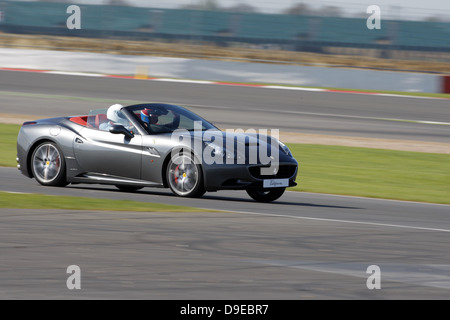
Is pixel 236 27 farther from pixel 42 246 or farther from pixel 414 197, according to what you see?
pixel 42 246

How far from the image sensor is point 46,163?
39.5ft

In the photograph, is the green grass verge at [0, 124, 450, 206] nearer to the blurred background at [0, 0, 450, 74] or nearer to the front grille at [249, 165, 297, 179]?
the front grille at [249, 165, 297, 179]

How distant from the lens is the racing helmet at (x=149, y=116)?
→ 1159 centimetres

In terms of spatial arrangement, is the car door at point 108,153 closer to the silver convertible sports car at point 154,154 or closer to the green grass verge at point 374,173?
the silver convertible sports car at point 154,154

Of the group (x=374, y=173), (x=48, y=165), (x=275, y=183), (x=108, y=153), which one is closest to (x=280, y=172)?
(x=275, y=183)

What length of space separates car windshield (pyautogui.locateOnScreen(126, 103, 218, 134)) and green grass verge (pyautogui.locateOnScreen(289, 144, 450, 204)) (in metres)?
2.33

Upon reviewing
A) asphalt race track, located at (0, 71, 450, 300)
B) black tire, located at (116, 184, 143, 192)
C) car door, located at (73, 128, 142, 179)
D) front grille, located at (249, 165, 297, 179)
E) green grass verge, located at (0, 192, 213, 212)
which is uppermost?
car door, located at (73, 128, 142, 179)

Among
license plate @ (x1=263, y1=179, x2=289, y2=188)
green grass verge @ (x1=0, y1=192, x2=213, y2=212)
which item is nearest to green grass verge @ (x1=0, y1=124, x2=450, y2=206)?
license plate @ (x1=263, y1=179, x2=289, y2=188)

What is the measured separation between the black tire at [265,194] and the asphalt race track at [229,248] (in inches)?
5.1

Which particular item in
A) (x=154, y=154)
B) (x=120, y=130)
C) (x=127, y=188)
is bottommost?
(x=127, y=188)

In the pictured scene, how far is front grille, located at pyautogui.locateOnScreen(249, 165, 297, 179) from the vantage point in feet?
35.6

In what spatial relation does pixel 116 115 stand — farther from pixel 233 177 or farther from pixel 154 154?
pixel 233 177

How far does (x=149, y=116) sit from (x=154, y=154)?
682 mm
